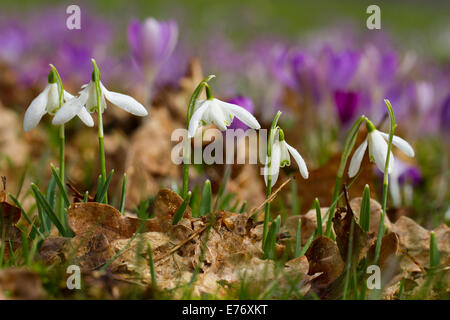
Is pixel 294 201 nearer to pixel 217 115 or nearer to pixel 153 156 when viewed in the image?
pixel 217 115

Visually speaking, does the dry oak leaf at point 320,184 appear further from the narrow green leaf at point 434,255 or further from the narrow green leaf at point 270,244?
the narrow green leaf at point 270,244

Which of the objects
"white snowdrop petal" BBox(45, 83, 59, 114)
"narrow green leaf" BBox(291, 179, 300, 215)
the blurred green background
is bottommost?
"narrow green leaf" BBox(291, 179, 300, 215)

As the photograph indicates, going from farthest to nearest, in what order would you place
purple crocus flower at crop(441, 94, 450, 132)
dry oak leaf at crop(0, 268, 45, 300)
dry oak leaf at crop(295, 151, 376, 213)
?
purple crocus flower at crop(441, 94, 450, 132), dry oak leaf at crop(295, 151, 376, 213), dry oak leaf at crop(0, 268, 45, 300)

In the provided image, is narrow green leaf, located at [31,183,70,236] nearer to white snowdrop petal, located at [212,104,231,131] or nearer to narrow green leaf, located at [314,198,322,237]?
white snowdrop petal, located at [212,104,231,131]

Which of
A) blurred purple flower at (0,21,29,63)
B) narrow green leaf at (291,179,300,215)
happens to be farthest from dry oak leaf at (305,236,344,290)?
blurred purple flower at (0,21,29,63)

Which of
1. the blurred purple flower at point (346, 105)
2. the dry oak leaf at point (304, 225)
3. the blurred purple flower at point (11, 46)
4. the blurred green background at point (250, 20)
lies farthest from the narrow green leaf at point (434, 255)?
the blurred green background at point (250, 20)
